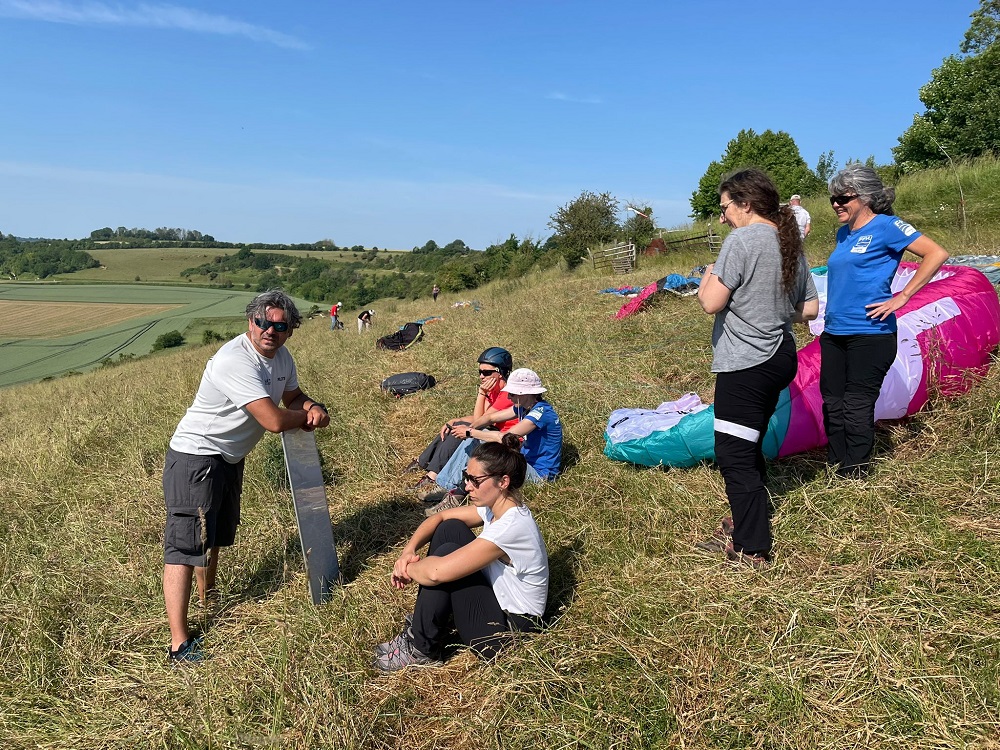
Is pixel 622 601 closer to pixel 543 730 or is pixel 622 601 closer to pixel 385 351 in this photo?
pixel 543 730

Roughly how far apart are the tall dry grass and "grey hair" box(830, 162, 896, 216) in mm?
1314

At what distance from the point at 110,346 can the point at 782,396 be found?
41.9 metres

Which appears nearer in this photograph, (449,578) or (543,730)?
(543,730)

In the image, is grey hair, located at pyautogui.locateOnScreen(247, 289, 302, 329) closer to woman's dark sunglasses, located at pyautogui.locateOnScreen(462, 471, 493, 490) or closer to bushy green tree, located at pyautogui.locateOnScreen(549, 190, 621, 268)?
woman's dark sunglasses, located at pyautogui.locateOnScreen(462, 471, 493, 490)

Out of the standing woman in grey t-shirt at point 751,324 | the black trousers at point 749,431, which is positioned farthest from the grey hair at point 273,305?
the black trousers at point 749,431

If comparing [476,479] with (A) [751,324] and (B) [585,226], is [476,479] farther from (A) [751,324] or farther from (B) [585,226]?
(B) [585,226]

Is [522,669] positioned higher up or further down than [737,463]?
further down

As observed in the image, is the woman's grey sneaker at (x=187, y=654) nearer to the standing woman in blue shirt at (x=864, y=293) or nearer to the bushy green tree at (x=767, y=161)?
the standing woman in blue shirt at (x=864, y=293)

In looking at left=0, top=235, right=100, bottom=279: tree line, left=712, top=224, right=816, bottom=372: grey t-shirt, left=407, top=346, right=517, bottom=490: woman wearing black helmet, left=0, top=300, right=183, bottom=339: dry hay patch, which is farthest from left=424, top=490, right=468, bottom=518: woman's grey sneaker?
left=0, top=235, right=100, bottom=279: tree line

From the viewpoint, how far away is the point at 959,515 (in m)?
2.64

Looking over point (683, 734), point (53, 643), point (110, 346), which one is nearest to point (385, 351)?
point (53, 643)

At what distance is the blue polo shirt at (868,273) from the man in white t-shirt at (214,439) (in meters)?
2.68

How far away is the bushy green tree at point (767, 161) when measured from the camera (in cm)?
3366

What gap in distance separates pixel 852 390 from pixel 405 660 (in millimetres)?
2472
